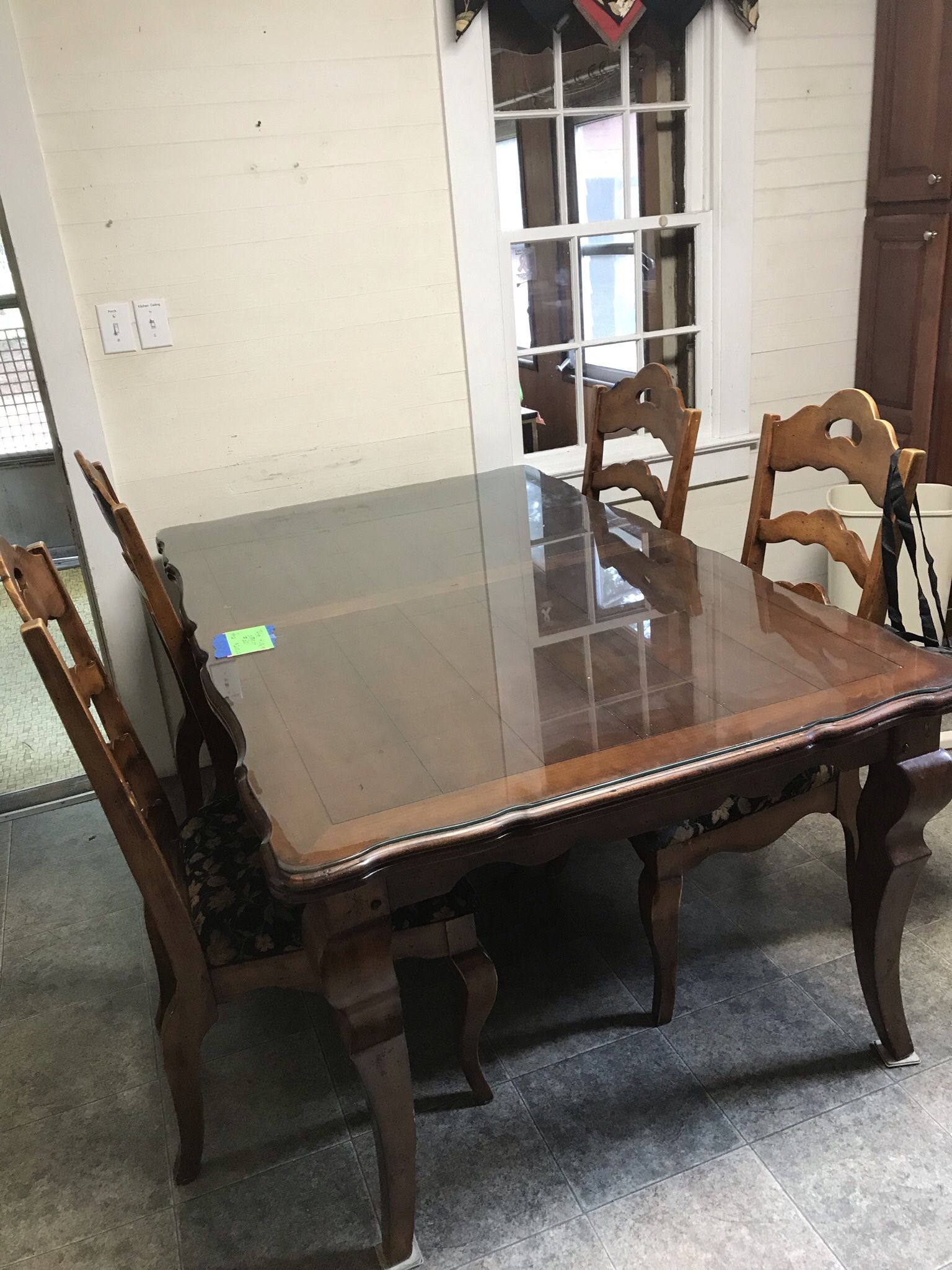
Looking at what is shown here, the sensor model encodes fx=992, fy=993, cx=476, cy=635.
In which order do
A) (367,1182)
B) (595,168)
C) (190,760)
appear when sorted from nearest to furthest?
(367,1182) < (190,760) < (595,168)

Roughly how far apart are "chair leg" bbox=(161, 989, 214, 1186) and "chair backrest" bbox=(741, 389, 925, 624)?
1.29m

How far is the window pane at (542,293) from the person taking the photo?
9.57 ft

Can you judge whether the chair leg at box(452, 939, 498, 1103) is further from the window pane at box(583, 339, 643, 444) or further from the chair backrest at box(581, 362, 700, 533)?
the window pane at box(583, 339, 643, 444)

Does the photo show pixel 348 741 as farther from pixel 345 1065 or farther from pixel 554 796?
pixel 345 1065

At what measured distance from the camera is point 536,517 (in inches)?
92.7

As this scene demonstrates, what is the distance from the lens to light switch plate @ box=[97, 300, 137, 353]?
2.45 m

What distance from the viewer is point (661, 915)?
1716 millimetres

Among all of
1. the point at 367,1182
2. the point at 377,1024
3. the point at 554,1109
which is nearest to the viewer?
the point at 377,1024

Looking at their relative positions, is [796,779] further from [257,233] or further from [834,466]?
[257,233]

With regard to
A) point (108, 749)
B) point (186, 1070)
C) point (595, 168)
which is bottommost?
point (186, 1070)

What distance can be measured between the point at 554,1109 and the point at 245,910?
2.12 feet

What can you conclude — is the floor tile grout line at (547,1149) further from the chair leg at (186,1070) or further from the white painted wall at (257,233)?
the white painted wall at (257,233)

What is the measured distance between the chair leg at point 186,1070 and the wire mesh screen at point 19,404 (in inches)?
152

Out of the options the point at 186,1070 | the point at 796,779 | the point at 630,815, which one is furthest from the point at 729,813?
the point at 186,1070
